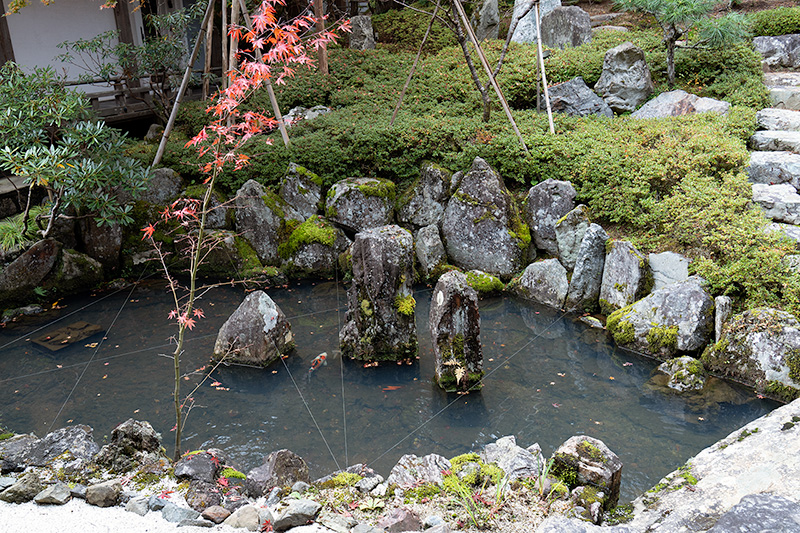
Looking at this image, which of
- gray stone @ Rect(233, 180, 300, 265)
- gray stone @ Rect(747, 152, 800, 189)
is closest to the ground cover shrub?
gray stone @ Rect(747, 152, 800, 189)

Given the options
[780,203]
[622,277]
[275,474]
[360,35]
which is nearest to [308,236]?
[622,277]

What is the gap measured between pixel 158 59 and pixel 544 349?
11.1 m

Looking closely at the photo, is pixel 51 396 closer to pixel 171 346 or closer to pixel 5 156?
pixel 171 346

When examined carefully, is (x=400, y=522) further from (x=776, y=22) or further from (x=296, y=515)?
(x=776, y=22)

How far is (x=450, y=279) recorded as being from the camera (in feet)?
25.5

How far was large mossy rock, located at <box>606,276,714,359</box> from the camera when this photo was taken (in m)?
8.19

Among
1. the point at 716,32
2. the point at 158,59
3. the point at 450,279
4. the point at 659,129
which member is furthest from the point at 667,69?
the point at 158,59

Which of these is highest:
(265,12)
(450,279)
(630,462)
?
(265,12)

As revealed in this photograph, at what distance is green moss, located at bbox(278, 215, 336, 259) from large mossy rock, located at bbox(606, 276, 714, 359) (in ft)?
18.2

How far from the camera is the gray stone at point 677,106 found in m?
12.4

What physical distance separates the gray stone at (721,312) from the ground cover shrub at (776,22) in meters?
10.5

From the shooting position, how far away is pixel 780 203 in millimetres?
9375

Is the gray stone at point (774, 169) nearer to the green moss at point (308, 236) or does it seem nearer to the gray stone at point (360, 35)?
the green moss at point (308, 236)

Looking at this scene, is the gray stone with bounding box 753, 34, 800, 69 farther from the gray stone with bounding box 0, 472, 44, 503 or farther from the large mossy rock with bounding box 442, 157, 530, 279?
the gray stone with bounding box 0, 472, 44, 503
